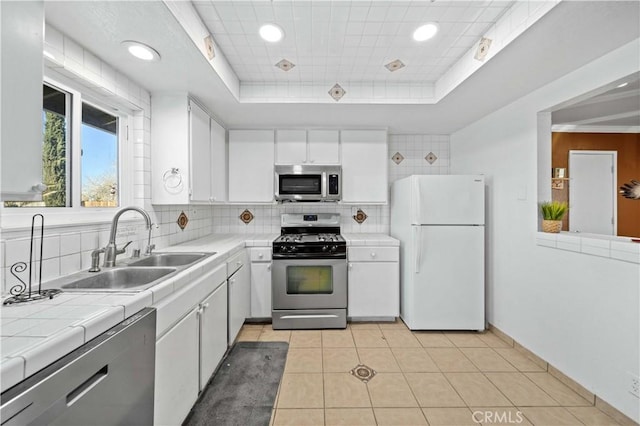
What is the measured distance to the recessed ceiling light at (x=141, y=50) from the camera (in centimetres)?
153

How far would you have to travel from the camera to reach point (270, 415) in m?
1.61

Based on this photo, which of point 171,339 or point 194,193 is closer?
point 171,339

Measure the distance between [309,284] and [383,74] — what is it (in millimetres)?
2067

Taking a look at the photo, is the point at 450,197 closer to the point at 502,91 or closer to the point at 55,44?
the point at 502,91

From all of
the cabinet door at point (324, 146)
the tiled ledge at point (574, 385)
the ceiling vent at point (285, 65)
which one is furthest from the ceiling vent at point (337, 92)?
the tiled ledge at point (574, 385)

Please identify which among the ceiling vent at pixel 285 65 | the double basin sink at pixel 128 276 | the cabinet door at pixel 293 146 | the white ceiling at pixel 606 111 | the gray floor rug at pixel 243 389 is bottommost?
the gray floor rug at pixel 243 389

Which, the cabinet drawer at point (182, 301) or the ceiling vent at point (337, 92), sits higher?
the ceiling vent at point (337, 92)

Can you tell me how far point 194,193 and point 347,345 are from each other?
1.90m

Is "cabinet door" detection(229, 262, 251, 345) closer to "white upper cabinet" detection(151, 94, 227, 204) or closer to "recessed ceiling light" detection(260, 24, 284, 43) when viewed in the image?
"white upper cabinet" detection(151, 94, 227, 204)

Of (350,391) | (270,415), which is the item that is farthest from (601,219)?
(270,415)

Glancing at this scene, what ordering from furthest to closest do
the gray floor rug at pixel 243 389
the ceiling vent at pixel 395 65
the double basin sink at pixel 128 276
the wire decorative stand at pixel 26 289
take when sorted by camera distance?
the ceiling vent at pixel 395 65 < the gray floor rug at pixel 243 389 < the double basin sink at pixel 128 276 < the wire decorative stand at pixel 26 289

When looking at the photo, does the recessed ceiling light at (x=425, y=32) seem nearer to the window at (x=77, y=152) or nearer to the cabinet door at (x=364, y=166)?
the cabinet door at (x=364, y=166)

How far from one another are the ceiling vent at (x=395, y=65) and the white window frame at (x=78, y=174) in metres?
2.07

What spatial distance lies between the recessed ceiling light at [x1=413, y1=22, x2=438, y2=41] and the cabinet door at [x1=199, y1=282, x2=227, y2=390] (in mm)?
2194
